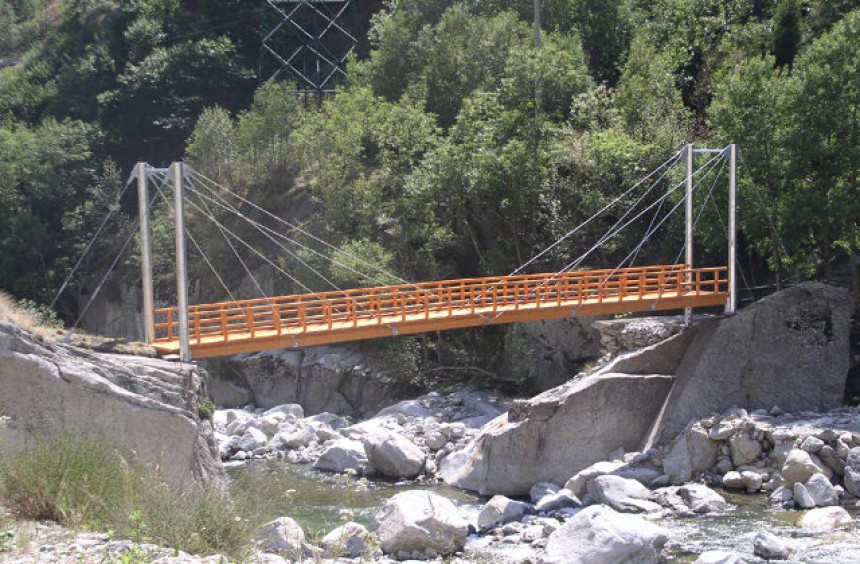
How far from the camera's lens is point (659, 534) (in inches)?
605

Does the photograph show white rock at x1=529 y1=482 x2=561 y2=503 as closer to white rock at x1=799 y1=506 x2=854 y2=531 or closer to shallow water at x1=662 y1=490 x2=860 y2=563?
shallow water at x1=662 y1=490 x2=860 y2=563

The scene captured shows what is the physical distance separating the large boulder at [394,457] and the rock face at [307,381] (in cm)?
958

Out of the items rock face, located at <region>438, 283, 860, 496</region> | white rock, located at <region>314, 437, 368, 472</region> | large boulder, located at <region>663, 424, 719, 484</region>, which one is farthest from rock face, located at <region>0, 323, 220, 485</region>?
large boulder, located at <region>663, 424, 719, 484</region>

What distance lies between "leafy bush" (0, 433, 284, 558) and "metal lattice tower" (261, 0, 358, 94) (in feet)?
129

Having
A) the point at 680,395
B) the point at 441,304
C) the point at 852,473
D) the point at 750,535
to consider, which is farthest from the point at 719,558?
the point at 441,304

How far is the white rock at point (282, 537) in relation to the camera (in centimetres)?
1256

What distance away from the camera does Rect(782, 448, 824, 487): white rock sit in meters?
19.6

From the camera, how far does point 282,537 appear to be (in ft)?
43.0

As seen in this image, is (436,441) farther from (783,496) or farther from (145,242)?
(145,242)

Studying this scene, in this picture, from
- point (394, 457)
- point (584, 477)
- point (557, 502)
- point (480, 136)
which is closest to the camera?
point (557, 502)

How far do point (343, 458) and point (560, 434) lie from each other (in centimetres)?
545

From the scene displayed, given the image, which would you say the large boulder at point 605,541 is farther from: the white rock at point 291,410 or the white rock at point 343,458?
the white rock at point 291,410

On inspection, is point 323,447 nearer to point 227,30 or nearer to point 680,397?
point 680,397

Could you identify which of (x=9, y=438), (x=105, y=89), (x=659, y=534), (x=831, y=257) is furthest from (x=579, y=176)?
(x=105, y=89)
